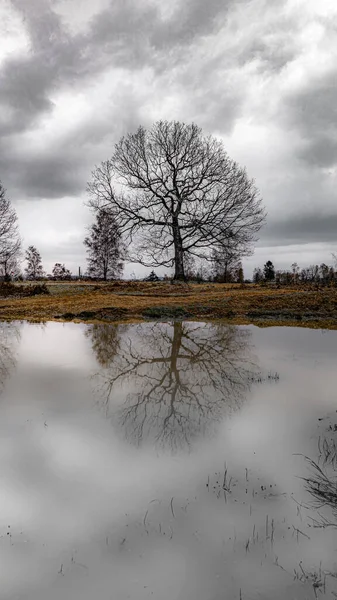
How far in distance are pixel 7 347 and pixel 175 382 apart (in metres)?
4.78

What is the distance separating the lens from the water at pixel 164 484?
2229mm

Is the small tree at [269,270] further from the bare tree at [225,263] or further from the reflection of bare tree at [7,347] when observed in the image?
the reflection of bare tree at [7,347]

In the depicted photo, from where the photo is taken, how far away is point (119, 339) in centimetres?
993

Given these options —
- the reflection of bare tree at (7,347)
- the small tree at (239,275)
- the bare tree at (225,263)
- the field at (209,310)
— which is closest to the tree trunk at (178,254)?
the bare tree at (225,263)

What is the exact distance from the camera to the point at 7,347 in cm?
902

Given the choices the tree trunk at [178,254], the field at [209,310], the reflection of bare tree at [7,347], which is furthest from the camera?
the tree trunk at [178,254]

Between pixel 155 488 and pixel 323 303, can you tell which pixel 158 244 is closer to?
pixel 323 303

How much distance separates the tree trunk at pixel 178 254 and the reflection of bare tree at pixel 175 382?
16204 mm

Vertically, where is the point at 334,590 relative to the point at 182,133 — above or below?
below

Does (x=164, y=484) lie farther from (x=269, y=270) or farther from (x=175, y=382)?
(x=269, y=270)

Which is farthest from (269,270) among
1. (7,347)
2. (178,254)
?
(7,347)

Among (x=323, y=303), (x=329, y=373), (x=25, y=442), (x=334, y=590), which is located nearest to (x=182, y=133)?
(x=323, y=303)

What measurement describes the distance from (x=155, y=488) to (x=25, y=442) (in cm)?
160

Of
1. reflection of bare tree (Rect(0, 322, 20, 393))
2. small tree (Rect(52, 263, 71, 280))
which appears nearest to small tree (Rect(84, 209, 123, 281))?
small tree (Rect(52, 263, 71, 280))
